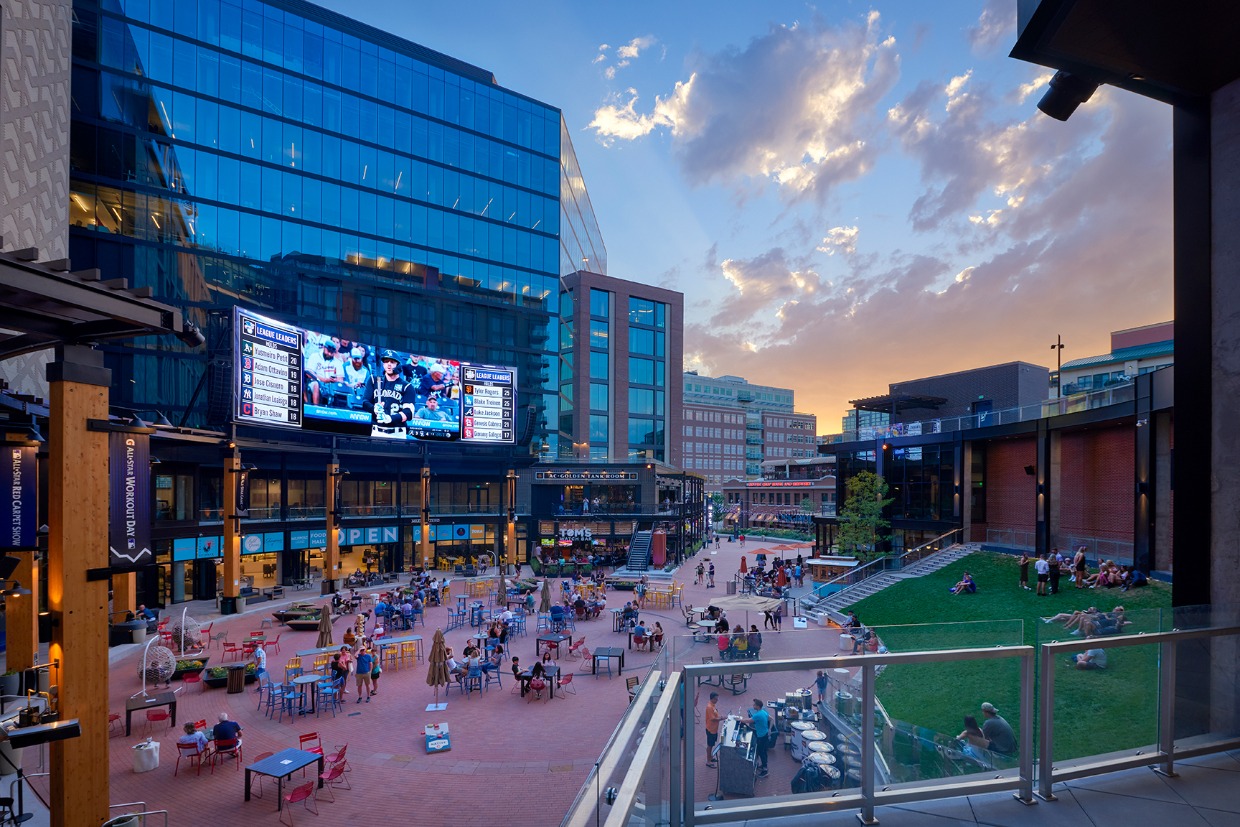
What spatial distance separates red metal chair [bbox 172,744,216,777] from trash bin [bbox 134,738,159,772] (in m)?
0.40

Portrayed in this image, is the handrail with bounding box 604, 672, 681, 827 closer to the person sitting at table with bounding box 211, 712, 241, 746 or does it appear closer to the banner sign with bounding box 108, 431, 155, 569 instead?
the banner sign with bounding box 108, 431, 155, 569

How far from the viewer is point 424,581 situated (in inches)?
1256

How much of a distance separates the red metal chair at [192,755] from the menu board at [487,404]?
2886cm

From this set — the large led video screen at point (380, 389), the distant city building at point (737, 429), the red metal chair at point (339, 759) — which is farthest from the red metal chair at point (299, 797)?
the distant city building at point (737, 429)

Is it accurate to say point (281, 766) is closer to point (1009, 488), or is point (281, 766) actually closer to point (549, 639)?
point (549, 639)

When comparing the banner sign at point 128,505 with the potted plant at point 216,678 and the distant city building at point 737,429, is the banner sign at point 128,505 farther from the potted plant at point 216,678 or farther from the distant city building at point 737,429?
the distant city building at point 737,429

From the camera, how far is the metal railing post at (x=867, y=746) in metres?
4.81

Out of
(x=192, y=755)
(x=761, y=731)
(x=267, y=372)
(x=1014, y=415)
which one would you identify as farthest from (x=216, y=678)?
(x=1014, y=415)

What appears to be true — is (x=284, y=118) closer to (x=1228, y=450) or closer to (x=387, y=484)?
(x=387, y=484)

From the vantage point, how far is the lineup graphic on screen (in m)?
30.1

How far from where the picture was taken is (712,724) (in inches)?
216

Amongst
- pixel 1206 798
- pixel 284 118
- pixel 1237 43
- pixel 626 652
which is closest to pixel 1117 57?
pixel 1237 43

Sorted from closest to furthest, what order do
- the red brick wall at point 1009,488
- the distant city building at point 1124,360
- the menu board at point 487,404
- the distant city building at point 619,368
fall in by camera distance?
1. the red brick wall at point 1009,488
2. the menu board at point 487,404
3. the distant city building at point 1124,360
4. the distant city building at point 619,368

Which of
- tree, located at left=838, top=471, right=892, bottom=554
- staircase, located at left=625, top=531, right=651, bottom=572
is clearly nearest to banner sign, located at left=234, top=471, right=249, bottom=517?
staircase, located at left=625, top=531, right=651, bottom=572
